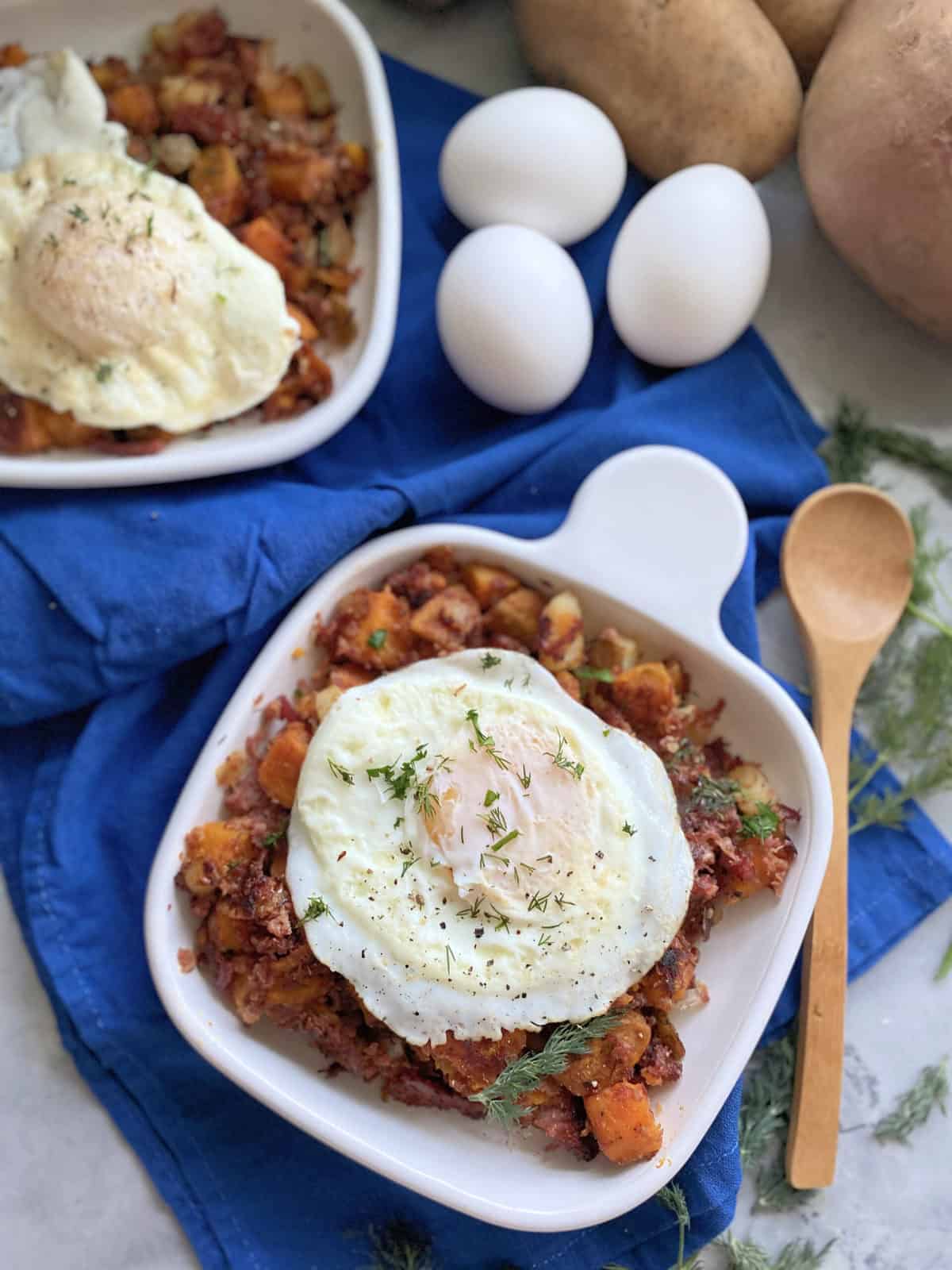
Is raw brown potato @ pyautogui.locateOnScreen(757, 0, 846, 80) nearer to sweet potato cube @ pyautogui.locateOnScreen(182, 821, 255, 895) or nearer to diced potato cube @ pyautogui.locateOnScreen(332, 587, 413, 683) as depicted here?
diced potato cube @ pyautogui.locateOnScreen(332, 587, 413, 683)

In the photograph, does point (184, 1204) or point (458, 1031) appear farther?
point (184, 1204)

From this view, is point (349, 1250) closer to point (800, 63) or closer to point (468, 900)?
point (468, 900)

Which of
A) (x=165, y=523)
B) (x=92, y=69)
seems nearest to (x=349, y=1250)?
(x=165, y=523)

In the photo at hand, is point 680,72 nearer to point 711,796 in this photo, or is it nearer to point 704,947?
point 711,796

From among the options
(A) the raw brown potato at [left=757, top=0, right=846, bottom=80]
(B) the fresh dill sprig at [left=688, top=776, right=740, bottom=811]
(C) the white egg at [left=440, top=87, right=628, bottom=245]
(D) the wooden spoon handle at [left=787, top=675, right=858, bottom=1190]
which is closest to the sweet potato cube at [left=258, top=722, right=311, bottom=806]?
(B) the fresh dill sprig at [left=688, top=776, right=740, bottom=811]

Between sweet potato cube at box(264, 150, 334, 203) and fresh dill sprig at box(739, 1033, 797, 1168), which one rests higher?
sweet potato cube at box(264, 150, 334, 203)

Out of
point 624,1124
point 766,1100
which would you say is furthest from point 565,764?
point 766,1100
